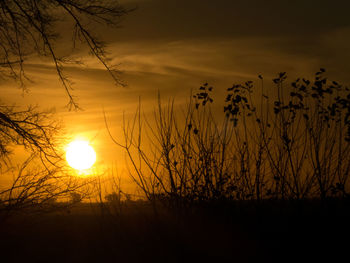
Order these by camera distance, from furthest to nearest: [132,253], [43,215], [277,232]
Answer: [43,215], [277,232], [132,253]

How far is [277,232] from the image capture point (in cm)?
559

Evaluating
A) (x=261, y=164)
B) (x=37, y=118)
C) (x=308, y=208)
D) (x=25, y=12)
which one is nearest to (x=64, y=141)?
(x=37, y=118)

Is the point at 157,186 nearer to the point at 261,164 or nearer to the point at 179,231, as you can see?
the point at 179,231

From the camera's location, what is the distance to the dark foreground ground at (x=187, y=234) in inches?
198

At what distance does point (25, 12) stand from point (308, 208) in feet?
17.0

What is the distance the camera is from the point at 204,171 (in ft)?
18.8

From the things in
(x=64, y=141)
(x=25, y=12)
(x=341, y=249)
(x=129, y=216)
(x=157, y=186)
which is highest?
(x=25, y=12)

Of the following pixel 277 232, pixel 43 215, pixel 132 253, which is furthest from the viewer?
pixel 43 215

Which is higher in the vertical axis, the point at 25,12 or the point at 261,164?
the point at 25,12

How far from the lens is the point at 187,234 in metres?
5.57

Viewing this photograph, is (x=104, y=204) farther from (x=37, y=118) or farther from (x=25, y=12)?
(x=25, y=12)

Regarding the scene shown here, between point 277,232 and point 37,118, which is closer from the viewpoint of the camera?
point 277,232

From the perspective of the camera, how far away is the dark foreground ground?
5.04m

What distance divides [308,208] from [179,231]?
2114mm
